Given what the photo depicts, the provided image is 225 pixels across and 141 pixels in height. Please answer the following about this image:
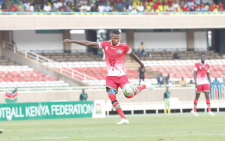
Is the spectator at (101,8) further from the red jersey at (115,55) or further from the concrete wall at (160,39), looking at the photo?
the red jersey at (115,55)

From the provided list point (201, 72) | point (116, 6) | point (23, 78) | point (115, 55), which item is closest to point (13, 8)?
point (23, 78)

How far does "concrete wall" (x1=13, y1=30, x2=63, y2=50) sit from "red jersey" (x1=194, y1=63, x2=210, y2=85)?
25654 millimetres

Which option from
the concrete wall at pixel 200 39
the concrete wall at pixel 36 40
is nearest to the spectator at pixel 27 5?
the concrete wall at pixel 36 40

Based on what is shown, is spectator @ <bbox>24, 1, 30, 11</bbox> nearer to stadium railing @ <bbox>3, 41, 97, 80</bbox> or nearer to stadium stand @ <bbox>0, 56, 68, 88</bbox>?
stadium railing @ <bbox>3, 41, 97, 80</bbox>

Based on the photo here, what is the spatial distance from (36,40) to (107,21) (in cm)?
754

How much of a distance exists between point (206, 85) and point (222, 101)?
12620 millimetres

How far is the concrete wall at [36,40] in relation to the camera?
3834 centimetres

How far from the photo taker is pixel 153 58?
3703cm

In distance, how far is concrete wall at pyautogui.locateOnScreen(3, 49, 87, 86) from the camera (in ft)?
98.4

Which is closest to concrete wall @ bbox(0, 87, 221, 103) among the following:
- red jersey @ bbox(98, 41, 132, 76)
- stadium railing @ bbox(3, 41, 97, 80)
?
stadium railing @ bbox(3, 41, 97, 80)

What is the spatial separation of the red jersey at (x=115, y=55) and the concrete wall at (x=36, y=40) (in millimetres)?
29073

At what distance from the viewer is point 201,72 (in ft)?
48.6

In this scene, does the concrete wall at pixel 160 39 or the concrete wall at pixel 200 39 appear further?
the concrete wall at pixel 200 39

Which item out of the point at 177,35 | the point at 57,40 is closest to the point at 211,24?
the point at 177,35
